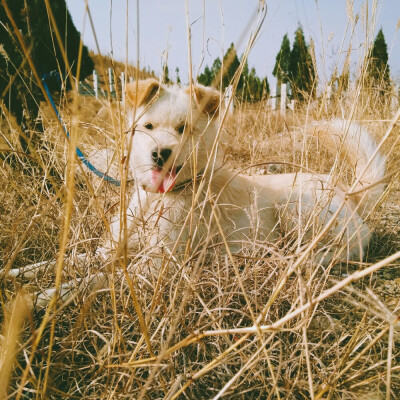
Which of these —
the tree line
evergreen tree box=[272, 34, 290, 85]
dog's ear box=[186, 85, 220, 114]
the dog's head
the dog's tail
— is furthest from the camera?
evergreen tree box=[272, 34, 290, 85]

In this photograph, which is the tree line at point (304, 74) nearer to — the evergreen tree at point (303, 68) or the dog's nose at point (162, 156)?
the evergreen tree at point (303, 68)

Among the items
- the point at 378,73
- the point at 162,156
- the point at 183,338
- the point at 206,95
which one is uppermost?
the point at 378,73

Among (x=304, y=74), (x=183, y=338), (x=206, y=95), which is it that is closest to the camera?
(x=183, y=338)

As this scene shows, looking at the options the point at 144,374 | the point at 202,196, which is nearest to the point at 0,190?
the point at 202,196

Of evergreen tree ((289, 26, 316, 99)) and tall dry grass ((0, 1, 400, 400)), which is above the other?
evergreen tree ((289, 26, 316, 99))

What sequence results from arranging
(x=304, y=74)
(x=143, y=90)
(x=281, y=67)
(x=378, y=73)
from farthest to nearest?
(x=281, y=67) < (x=378, y=73) < (x=304, y=74) < (x=143, y=90)

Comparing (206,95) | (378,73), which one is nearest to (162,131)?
(206,95)

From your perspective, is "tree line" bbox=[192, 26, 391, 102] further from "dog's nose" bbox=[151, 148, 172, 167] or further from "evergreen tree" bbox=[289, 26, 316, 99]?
"dog's nose" bbox=[151, 148, 172, 167]

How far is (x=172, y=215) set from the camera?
6.03 feet

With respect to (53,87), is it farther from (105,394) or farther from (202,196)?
(105,394)

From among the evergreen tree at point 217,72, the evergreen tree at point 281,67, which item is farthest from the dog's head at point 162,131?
the evergreen tree at point 281,67

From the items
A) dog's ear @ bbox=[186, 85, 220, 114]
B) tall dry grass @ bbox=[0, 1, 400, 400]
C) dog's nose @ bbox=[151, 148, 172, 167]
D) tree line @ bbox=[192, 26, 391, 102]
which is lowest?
tall dry grass @ bbox=[0, 1, 400, 400]

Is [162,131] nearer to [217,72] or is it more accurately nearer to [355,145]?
[217,72]

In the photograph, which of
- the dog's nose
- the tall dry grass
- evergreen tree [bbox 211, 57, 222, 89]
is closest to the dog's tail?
the tall dry grass
